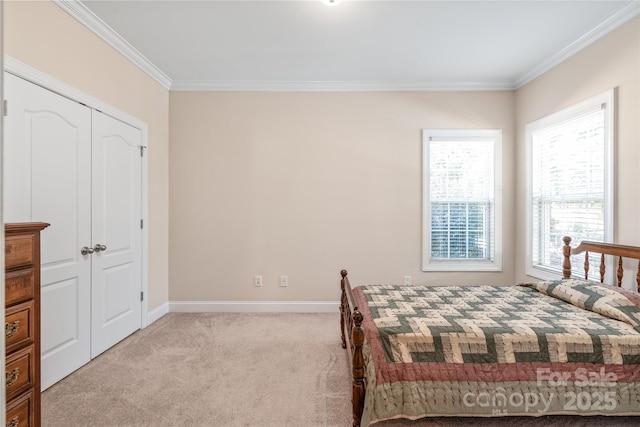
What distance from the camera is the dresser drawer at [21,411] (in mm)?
1473

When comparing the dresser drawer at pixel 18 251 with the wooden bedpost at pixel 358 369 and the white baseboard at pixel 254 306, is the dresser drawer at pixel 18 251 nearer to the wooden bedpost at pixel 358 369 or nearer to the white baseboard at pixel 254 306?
the wooden bedpost at pixel 358 369

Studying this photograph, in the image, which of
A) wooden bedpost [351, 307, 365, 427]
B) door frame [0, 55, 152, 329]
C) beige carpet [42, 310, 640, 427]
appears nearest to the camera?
wooden bedpost [351, 307, 365, 427]

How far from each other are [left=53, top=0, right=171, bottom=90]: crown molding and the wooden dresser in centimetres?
187

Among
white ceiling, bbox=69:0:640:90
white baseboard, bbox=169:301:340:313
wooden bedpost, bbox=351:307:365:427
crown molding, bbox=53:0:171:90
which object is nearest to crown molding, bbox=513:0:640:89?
white ceiling, bbox=69:0:640:90

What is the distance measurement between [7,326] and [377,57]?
3.44 meters

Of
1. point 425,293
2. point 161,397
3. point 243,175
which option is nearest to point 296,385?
point 161,397

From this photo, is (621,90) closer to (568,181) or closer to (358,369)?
(568,181)

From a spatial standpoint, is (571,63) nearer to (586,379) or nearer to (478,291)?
(478,291)

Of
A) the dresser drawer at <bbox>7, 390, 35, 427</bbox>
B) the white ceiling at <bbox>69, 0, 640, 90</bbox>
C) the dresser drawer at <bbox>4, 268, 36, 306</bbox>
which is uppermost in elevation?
the white ceiling at <bbox>69, 0, 640, 90</bbox>

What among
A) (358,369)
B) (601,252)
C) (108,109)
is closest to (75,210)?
(108,109)

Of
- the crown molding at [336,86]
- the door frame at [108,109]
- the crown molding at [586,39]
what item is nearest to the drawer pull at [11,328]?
the door frame at [108,109]

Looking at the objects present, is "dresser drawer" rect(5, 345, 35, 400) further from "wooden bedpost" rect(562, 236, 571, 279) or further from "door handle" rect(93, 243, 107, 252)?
"wooden bedpost" rect(562, 236, 571, 279)

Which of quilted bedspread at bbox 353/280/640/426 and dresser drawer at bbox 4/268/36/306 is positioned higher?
dresser drawer at bbox 4/268/36/306

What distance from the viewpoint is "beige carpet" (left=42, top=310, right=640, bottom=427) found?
1953 millimetres
